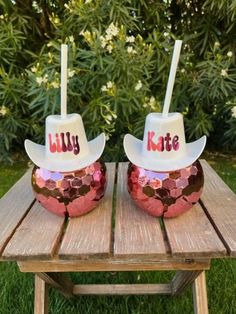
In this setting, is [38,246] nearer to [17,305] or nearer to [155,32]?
[17,305]

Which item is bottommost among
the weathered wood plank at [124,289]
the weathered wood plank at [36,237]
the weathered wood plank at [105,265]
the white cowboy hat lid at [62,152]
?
the weathered wood plank at [124,289]

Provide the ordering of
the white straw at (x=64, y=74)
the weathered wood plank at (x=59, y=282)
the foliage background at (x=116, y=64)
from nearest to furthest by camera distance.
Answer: the white straw at (x=64, y=74) < the weathered wood plank at (x=59, y=282) < the foliage background at (x=116, y=64)

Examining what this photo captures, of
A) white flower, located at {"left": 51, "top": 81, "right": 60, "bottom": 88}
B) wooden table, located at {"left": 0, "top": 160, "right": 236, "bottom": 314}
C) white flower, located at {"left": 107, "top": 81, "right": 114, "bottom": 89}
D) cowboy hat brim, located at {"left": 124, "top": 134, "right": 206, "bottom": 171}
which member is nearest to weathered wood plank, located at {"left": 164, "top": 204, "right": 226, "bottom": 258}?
wooden table, located at {"left": 0, "top": 160, "right": 236, "bottom": 314}

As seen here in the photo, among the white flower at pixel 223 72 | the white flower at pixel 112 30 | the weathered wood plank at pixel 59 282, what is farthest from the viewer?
the white flower at pixel 223 72

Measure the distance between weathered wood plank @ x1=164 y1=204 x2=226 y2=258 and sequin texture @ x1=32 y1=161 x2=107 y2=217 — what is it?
0.68 ft

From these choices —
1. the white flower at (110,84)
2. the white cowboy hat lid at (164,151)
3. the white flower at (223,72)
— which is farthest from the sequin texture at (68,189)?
the white flower at (223,72)

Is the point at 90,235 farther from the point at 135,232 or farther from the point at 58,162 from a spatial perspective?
the point at 58,162

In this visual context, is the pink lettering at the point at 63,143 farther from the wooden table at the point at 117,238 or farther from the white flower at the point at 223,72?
the white flower at the point at 223,72

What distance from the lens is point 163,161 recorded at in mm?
1214

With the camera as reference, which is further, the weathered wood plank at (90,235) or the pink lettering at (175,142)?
the pink lettering at (175,142)

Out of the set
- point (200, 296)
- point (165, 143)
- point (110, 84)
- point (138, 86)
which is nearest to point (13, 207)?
point (165, 143)

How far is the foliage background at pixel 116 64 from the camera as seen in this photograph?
3182 mm

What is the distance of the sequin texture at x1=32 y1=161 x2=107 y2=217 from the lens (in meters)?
1.22

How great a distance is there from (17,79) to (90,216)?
2428 mm
